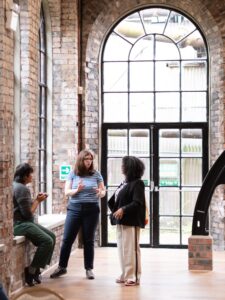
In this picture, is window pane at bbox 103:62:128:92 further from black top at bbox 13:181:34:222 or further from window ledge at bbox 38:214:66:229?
black top at bbox 13:181:34:222

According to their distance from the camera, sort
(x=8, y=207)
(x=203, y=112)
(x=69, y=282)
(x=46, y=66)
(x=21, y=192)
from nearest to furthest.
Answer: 1. (x=8, y=207)
2. (x=21, y=192)
3. (x=69, y=282)
4. (x=46, y=66)
5. (x=203, y=112)

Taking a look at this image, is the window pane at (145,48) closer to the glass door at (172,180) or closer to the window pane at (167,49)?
the window pane at (167,49)

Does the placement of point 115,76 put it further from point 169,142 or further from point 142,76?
point 169,142

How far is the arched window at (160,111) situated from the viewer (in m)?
9.77

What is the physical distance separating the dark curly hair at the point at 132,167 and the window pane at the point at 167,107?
3299mm

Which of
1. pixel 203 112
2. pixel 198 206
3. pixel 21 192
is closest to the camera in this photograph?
pixel 21 192

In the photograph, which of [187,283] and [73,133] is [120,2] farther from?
[187,283]

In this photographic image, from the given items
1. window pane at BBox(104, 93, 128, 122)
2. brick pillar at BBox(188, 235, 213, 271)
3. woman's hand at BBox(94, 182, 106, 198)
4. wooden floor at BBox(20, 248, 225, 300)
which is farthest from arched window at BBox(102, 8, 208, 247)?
woman's hand at BBox(94, 182, 106, 198)

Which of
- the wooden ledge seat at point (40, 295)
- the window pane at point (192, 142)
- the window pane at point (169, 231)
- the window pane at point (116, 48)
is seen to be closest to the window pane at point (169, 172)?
the window pane at point (192, 142)

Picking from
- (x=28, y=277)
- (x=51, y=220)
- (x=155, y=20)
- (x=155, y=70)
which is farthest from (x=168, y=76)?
(x=28, y=277)

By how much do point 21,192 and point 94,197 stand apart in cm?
103

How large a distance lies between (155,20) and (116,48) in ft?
2.47

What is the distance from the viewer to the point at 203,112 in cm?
980

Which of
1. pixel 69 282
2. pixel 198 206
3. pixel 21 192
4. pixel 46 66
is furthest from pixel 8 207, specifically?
pixel 46 66
